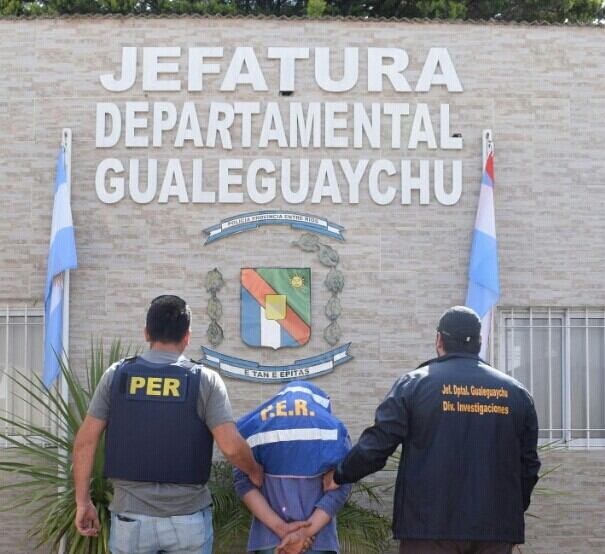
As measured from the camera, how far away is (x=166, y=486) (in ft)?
15.3

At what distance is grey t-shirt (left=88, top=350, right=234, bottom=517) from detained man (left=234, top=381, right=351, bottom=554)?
1.44 ft

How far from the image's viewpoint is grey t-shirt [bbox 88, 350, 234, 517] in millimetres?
4648

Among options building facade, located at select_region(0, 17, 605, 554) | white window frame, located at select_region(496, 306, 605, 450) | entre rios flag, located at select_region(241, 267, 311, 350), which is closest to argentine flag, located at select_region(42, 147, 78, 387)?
building facade, located at select_region(0, 17, 605, 554)

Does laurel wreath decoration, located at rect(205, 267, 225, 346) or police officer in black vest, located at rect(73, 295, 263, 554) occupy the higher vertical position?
laurel wreath decoration, located at rect(205, 267, 225, 346)

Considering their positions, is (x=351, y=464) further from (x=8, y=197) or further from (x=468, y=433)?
(x=8, y=197)

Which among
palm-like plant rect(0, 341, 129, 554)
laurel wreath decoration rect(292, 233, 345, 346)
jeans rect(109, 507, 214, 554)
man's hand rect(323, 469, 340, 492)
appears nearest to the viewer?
jeans rect(109, 507, 214, 554)

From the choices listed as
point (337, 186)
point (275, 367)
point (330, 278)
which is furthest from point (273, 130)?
point (275, 367)

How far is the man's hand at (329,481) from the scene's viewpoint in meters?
5.13

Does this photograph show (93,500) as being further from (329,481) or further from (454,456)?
(454,456)

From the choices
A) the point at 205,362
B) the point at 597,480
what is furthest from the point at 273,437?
the point at 597,480

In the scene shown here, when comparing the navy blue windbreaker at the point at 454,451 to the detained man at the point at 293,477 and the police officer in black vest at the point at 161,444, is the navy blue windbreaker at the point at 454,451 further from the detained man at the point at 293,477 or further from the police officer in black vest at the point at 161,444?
the police officer in black vest at the point at 161,444

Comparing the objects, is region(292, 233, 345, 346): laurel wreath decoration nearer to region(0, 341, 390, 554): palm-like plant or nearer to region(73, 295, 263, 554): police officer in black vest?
region(0, 341, 390, 554): palm-like plant

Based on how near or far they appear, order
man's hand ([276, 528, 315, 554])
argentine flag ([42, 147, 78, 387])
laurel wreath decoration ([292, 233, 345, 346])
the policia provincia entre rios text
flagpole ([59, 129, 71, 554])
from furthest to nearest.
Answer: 1. the policia provincia entre rios text
2. laurel wreath decoration ([292, 233, 345, 346])
3. flagpole ([59, 129, 71, 554])
4. argentine flag ([42, 147, 78, 387])
5. man's hand ([276, 528, 315, 554])

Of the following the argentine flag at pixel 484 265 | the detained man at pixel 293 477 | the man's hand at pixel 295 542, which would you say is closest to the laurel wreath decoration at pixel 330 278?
the argentine flag at pixel 484 265
